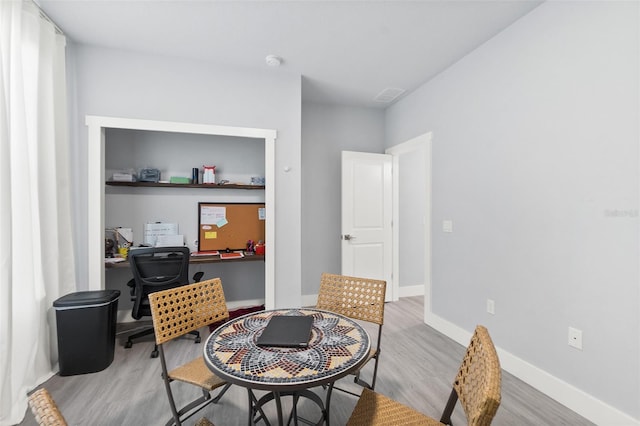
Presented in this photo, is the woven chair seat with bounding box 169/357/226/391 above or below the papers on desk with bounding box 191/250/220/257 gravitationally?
below

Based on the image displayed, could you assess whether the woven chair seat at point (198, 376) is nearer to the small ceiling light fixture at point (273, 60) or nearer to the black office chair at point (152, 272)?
the black office chair at point (152, 272)

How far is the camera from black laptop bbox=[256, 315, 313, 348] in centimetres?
131

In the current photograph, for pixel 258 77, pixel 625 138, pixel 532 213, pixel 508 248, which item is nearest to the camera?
pixel 625 138

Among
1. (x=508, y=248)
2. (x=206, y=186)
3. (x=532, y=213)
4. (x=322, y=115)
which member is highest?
(x=322, y=115)

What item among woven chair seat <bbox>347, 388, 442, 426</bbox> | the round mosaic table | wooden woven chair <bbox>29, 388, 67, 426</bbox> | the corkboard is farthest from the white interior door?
wooden woven chair <bbox>29, 388, 67, 426</bbox>

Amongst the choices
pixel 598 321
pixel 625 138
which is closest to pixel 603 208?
pixel 625 138

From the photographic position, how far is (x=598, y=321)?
6.10 feet

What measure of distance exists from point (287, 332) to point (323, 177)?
2.97 metres

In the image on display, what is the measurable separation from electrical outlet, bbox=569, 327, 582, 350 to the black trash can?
3416mm

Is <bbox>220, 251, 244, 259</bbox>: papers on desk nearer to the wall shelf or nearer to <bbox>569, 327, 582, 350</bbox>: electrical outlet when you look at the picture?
the wall shelf

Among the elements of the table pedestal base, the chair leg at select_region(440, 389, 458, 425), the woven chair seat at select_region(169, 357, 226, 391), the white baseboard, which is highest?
the chair leg at select_region(440, 389, 458, 425)

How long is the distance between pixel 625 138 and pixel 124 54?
397cm

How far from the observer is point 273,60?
2941mm

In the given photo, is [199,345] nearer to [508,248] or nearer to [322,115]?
[508,248]
